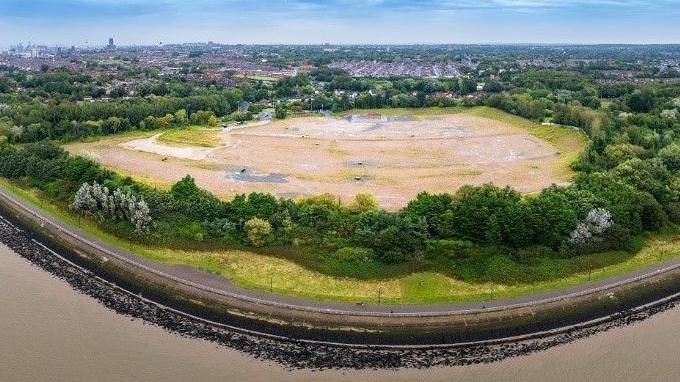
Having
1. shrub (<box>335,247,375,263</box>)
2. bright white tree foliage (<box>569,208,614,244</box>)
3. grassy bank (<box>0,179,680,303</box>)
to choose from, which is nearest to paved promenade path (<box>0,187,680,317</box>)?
grassy bank (<box>0,179,680,303</box>)

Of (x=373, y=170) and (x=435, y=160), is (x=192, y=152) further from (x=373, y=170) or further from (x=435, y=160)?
(x=435, y=160)

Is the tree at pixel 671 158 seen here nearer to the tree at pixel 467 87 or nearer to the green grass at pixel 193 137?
the green grass at pixel 193 137

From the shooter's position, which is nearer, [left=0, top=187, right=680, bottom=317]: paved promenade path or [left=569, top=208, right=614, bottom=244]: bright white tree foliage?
[left=0, top=187, right=680, bottom=317]: paved promenade path

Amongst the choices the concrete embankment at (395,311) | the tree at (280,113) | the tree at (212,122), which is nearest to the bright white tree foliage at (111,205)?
the concrete embankment at (395,311)

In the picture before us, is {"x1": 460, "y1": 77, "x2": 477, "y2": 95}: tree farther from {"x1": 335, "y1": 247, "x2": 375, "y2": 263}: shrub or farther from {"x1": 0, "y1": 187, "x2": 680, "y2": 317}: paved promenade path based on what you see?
{"x1": 335, "y1": 247, "x2": 375, "y2": 263}: shrub

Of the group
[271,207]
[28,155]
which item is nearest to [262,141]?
[28,155]
